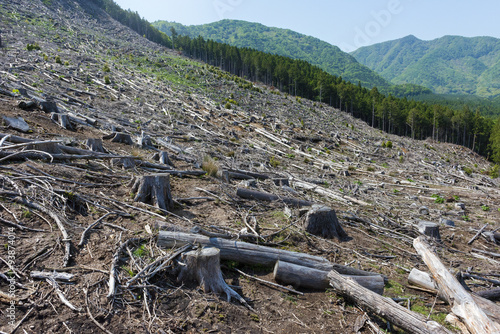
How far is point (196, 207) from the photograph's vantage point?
7.25m

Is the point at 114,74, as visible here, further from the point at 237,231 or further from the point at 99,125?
the point at 237,231

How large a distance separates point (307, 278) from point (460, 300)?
2524 millimetres

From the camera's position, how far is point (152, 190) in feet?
20.9

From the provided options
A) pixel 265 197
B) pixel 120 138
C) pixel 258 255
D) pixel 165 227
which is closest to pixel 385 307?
pixel 258 255

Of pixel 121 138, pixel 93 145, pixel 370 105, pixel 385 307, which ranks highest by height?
pixel 370 105

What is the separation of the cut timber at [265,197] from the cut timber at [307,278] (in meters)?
3.89

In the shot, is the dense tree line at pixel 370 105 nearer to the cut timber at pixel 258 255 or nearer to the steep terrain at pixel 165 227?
the steep terrain at pixel 165 227

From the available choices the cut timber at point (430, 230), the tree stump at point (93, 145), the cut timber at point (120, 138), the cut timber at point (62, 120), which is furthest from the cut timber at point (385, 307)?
the cut timber at point (62, 120)

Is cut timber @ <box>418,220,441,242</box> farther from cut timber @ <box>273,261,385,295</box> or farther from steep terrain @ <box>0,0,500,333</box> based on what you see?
cut timber @ <box>273,261,385,295</box>

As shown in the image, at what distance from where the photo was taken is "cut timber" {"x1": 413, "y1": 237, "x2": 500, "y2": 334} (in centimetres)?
360

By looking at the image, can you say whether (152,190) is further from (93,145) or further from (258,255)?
(93,145)

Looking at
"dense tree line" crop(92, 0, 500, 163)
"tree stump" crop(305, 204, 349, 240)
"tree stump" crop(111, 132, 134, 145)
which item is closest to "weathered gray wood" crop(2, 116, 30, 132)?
"tree stump" crop(111, 132, 134, 145)

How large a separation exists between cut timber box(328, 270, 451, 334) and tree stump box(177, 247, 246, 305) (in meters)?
1.78

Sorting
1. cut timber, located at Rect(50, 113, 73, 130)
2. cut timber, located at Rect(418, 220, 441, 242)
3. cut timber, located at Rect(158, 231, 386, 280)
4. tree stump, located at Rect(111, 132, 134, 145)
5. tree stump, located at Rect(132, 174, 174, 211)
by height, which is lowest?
cut timber, located at Rect(418, 220, 441, 242)
